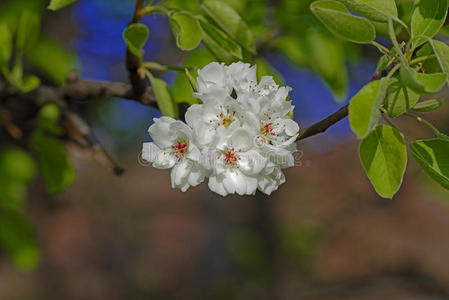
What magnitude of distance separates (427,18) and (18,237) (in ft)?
5.18

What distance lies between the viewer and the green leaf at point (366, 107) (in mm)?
561

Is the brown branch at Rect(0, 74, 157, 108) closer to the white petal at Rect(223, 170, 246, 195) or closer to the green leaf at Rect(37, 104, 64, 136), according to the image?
the green leaf at Rect(37, 104, 64, 136)

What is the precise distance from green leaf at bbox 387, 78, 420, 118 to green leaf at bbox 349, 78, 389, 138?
0.04 meters

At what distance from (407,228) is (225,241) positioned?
235cm

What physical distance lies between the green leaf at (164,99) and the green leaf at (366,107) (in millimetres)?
328

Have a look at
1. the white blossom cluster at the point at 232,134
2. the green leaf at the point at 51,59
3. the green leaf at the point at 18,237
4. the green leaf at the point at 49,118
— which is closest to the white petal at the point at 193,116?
the white blossom cluster at the point at 232,134

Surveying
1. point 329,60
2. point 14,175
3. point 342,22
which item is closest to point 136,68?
point 342,22

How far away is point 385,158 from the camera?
67 centimetres

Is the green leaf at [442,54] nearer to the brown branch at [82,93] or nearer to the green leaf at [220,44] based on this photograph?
the green leaf at [220,44]

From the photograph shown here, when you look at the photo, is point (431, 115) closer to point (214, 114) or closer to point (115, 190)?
point (115, 190)

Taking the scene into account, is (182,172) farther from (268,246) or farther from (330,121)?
(268,246)

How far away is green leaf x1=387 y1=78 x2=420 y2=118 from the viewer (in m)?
0.62

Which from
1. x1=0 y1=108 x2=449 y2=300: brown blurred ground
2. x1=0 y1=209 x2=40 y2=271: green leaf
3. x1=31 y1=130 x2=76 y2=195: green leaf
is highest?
x1=31 y1=130 x2=76 y2=195: green leaf

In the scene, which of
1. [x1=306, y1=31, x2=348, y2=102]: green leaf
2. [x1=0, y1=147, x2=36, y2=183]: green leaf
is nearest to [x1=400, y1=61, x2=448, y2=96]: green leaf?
[x1=306, y1=31, x2=348, y2=102]: green leaf
